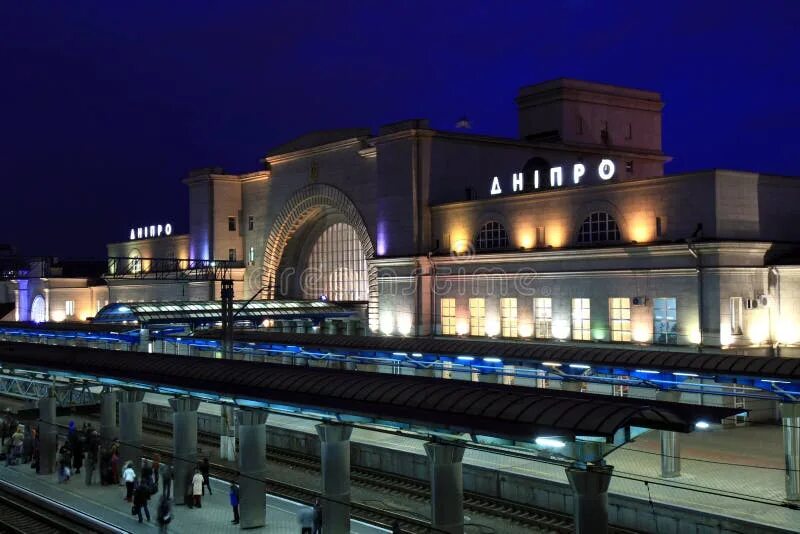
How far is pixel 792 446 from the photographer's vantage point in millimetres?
23203

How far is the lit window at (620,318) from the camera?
38.8 m

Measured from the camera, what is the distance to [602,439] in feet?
46.5

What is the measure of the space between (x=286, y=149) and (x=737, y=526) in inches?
1950

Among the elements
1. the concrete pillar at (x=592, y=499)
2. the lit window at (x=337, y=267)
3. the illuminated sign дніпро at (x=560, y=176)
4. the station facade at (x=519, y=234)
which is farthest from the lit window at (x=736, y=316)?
the lit window at (x=337, y=267)

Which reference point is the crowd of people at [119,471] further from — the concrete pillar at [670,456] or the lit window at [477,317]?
the lit window at [477,317]

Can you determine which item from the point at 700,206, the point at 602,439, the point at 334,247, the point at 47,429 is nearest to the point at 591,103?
the point at 334,247

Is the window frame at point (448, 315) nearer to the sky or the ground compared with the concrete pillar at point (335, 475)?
nearer to the sky

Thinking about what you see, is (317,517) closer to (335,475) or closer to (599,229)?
(335,475)

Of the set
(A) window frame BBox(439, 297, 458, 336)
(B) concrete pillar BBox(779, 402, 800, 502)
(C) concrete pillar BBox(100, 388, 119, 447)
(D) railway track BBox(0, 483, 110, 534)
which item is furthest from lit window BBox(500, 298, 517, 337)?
(D) railway track BBox(0, 483, 110, 534)

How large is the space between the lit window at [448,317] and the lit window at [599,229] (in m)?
9.28

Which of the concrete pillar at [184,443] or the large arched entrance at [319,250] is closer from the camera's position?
the concrete pillar at [184,443]

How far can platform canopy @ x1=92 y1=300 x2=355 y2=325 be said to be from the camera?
51.8 m

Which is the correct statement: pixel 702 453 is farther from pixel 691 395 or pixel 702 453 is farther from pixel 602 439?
pixel 602 439

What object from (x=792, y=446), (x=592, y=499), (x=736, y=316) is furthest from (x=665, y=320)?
(x=592, y=499)
